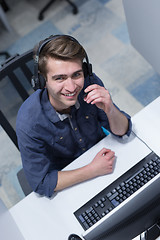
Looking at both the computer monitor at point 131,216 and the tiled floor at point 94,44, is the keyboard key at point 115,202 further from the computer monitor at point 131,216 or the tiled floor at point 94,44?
the tiled floor at point 94,44

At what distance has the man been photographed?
124 centimetres

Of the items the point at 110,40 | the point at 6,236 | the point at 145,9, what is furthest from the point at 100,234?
the point at 110,40

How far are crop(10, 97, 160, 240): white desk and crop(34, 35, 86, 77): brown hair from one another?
48 cm

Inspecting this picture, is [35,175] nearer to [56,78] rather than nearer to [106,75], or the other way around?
[56,78]

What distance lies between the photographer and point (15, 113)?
60.5 inches

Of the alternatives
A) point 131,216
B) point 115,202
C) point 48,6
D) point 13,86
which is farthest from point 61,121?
point 48,6

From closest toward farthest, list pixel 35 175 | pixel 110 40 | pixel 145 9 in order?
pixel 35 175 → pixel 145 9 → pixel 110 40

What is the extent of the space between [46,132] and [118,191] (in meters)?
0.39

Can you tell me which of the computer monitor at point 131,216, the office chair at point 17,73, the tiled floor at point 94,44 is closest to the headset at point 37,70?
the office chair at point 17,73

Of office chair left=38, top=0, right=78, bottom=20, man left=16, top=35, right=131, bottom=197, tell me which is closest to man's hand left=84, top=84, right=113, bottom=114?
man left=16, top=35, right=131, bottom=197

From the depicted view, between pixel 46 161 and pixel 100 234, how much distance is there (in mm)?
452

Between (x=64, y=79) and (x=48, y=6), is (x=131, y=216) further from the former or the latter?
(x=48, y=6)

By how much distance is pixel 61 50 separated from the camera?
1188 mm

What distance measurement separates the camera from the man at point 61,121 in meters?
1.24
